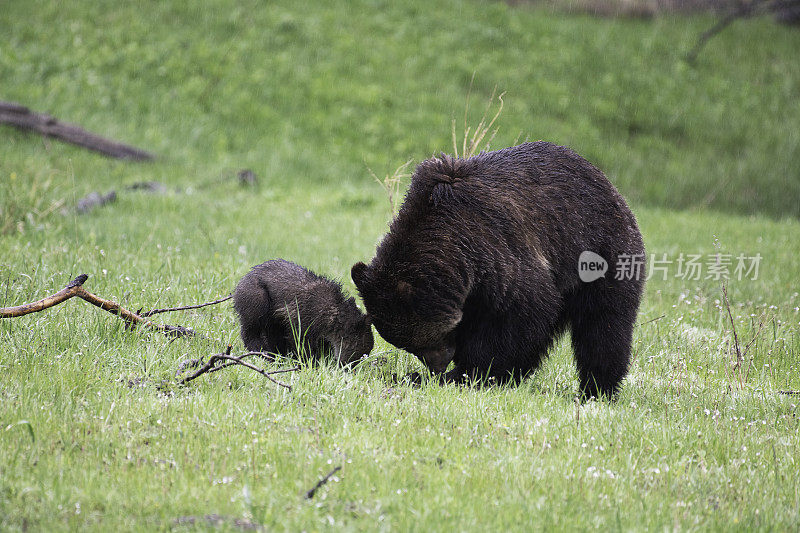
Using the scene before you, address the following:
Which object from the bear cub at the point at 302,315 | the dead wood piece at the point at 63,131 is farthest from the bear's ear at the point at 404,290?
the dead wood piece at the point at 63,131

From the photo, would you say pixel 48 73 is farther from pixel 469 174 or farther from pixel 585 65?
pixel 469 174

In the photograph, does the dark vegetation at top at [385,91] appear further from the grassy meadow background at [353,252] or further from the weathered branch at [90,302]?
the weathered branch at [90,302]

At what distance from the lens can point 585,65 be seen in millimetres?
19438

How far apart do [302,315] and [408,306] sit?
30.9 inches

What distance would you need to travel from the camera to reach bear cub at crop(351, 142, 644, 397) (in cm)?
486

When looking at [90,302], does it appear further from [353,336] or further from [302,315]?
[353,336]

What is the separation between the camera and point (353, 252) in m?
9.96

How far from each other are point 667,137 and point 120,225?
12.5 m

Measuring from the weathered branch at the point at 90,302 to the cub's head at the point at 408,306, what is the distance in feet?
3.97

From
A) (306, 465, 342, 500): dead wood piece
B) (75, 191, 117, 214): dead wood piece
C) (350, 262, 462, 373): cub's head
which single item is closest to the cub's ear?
(350, 262, 462, 373): cub's head

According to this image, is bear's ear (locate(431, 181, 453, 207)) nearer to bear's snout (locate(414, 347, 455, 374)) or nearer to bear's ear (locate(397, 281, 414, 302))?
bear's ear (locate(397, 281, 414, 302))

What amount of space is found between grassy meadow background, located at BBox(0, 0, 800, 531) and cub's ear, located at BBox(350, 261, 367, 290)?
0.66 m

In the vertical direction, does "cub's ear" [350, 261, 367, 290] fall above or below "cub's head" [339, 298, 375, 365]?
above

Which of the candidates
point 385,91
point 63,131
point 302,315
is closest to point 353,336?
point 302,315
